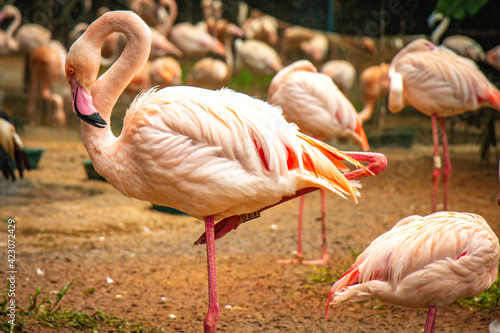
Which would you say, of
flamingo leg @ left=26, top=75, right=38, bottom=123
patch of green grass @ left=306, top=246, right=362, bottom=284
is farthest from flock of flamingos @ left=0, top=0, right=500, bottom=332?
flamingo leg @ left=26, top=75, right=38, bottom=123

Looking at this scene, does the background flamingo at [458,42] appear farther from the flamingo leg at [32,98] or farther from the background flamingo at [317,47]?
the flamingo leg at [32,98]

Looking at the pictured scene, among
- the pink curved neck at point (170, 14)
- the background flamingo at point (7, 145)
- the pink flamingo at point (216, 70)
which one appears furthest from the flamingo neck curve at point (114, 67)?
the pink curved neck at point (170, 14)

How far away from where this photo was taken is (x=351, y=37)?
6617mm

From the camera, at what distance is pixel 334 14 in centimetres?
647

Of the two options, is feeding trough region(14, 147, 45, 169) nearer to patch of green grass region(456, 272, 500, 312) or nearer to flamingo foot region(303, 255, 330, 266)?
flamingo foot region(303, 255, 330, 266)

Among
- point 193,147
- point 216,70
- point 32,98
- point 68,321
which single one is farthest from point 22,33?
point 193,147

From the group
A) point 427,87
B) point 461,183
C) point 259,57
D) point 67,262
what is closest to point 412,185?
point 461,183

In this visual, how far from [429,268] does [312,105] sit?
2035mm

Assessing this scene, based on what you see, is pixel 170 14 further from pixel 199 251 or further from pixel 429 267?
pixel 429 267

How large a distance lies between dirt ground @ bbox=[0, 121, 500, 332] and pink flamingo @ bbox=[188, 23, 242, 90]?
179 centimetres

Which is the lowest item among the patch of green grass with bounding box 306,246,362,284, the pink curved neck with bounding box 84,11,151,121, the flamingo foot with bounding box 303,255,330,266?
the flamingo foot with bounding box 303,255,330,266

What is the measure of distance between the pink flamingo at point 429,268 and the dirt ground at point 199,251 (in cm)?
57

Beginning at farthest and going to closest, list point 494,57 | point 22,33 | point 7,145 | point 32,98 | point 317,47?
1. point 32,98
2. point 317,47
3. point 22,33
4. point 494,57
5. point 7,145

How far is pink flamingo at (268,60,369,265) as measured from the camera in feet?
13.1
